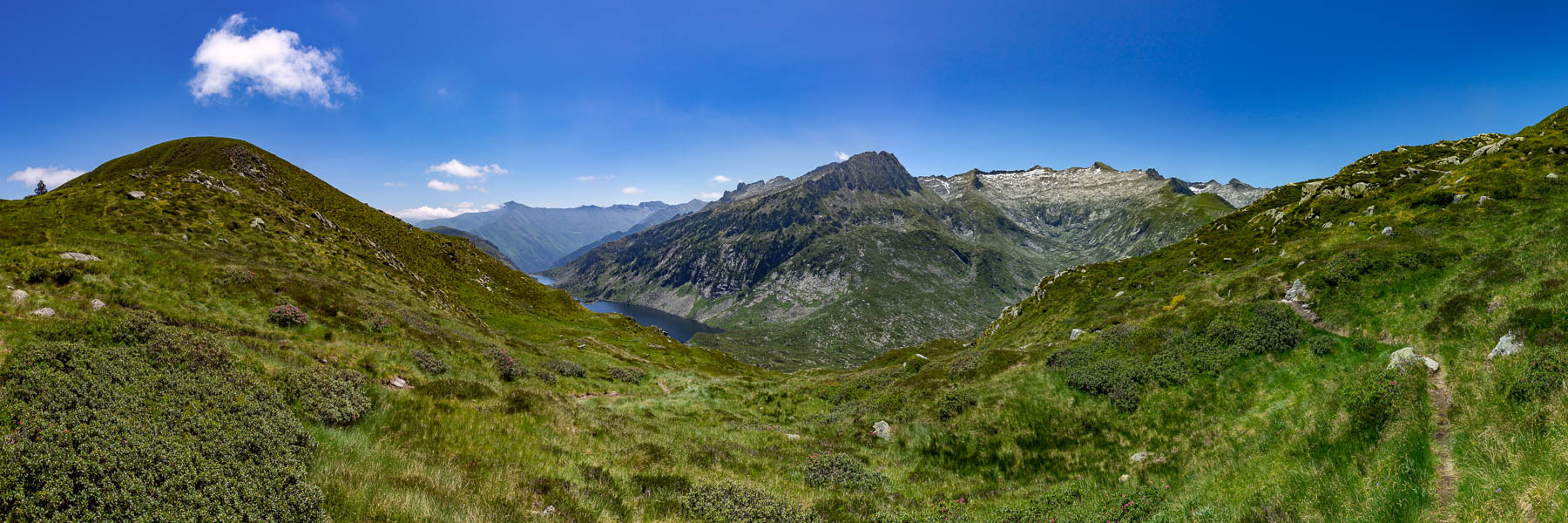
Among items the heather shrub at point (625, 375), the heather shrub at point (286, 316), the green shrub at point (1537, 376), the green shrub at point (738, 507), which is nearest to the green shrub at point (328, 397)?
the green shrub at point (738, 507)

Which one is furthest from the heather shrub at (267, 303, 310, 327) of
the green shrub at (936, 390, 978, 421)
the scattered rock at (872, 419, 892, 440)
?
the green shrub at (936, 390, 978, 421)

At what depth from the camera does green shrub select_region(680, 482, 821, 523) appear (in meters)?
10.4

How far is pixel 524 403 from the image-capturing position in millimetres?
17531

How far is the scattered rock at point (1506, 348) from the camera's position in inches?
474

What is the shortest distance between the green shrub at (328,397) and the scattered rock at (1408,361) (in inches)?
1089

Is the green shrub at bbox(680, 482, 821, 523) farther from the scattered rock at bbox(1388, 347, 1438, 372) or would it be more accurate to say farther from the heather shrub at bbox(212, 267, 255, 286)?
the heather shrub at bbox(212, 267, 255, 286)

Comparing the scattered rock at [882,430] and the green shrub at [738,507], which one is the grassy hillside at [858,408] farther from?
the scattered rock at [882,430]

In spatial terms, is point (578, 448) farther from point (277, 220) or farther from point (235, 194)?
point (235, 194)

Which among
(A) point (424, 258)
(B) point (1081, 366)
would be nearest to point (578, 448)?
(B) point (1081, 366)

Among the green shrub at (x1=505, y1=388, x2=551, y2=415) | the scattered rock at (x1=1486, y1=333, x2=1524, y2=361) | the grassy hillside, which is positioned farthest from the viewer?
the green shrub at (x1=505, y1=388, x2=551, y2=415)

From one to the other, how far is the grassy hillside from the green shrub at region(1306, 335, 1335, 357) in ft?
0.34

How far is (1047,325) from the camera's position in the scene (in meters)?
46.6

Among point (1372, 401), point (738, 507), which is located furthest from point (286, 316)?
point (1372, 401)

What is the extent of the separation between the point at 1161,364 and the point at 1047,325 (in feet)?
86.9
